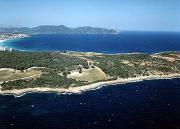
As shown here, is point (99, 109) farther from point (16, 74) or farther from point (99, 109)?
point (16, 74)

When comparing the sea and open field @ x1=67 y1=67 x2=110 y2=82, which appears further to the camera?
open field @ x1=67 y1=67 x2=110 y2=82

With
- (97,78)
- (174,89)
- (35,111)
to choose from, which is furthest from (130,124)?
(97,78)

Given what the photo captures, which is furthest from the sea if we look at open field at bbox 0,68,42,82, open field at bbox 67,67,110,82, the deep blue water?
open field at bbox 0,68,42,82

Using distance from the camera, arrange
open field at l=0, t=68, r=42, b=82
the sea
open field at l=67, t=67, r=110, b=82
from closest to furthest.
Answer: the sea < open field at l=0, t=68, r=42, b=82 < open field at l=67, t=67, r=110, b=82

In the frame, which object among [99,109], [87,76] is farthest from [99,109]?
[87,76]

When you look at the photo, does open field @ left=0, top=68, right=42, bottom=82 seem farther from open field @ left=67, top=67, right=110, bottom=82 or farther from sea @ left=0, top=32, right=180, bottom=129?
sea @ left=0, top=32, right=180, bottom=129

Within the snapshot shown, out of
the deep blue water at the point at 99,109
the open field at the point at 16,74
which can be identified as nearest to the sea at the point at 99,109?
the deep blue water at the point at 99,109

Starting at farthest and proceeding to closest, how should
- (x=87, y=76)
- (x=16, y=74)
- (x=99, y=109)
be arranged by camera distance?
(x=87, y=76)
(x=16, y=74)
(x=99, y=109)

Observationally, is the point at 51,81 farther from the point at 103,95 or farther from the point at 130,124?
the point at 130,124

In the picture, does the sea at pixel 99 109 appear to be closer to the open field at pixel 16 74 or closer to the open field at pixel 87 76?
the open field at pixel 87 76
